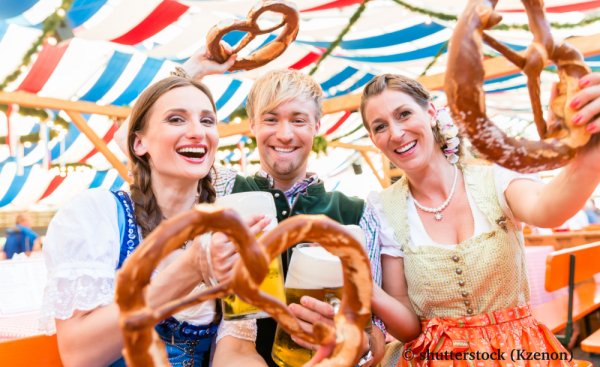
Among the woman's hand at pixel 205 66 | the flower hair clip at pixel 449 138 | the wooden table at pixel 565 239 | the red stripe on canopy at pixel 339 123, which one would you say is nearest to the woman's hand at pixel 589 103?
the flower hair clip at pixel 449 138

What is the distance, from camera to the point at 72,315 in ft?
3.12

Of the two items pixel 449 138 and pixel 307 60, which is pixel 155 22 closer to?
→ pixel 307 60

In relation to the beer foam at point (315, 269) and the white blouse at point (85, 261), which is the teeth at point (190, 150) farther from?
the beer foam at point (315, 269)

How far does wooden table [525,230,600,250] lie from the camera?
4.63 m

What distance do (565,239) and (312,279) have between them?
15.6 feet

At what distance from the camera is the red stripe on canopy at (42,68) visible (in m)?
5.14

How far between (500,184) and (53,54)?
5145mm

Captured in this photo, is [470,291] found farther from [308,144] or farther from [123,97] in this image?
[123,97]

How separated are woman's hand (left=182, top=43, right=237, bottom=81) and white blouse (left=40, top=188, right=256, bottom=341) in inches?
16.6

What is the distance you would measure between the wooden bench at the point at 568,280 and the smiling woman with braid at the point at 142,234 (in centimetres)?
180

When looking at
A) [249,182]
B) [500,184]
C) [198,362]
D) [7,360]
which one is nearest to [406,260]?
[500,184]

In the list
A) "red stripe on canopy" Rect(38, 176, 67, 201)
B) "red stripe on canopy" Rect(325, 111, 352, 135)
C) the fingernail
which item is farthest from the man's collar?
"red stripe on canopy" Rect(38, 176, 67, 201)

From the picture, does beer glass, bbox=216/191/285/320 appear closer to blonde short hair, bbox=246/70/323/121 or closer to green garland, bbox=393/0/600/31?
blonde short hair, bbox=246/70/323/121

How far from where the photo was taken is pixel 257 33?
1307 millimetres
